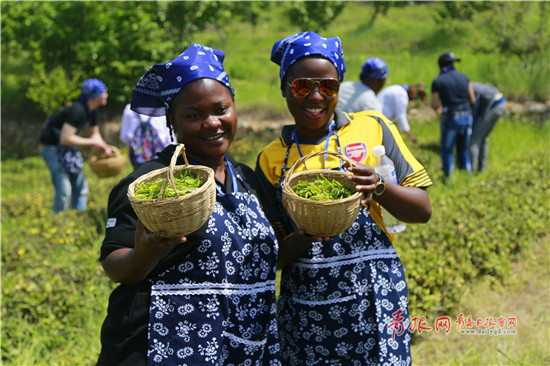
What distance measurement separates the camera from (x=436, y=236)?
4.34m

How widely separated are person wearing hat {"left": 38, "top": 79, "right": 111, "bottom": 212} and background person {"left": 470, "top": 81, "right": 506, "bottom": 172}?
17.2 feet

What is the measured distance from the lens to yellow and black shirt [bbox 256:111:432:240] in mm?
2059

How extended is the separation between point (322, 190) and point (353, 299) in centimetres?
54

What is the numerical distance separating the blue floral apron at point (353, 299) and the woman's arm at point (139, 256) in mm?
698

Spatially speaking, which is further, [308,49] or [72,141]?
[72,141]

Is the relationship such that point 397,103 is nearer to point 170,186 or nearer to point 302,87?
point 302,87

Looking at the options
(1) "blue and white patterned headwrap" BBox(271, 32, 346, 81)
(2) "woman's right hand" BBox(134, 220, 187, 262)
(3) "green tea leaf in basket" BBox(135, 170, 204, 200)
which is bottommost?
(2) "woman's right hand" BBox(134, 220, 187, 262)

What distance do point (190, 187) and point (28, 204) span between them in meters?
7.38

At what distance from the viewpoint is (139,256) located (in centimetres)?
161

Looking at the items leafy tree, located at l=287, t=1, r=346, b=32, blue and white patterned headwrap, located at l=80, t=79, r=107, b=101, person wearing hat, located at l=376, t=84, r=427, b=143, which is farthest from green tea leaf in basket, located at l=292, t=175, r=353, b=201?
leafy tree, located at l=287, t=1, r=346, b=32

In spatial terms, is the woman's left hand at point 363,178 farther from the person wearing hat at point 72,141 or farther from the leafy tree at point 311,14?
the leafy tree at point 311,14

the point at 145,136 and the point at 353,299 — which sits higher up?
the point at 353,299

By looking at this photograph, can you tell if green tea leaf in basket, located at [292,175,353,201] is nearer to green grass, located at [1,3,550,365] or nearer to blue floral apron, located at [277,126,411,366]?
blue floral apron, located at [277,126,411,366]

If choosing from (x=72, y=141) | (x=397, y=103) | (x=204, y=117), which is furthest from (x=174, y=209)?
(x=397, y=103)
